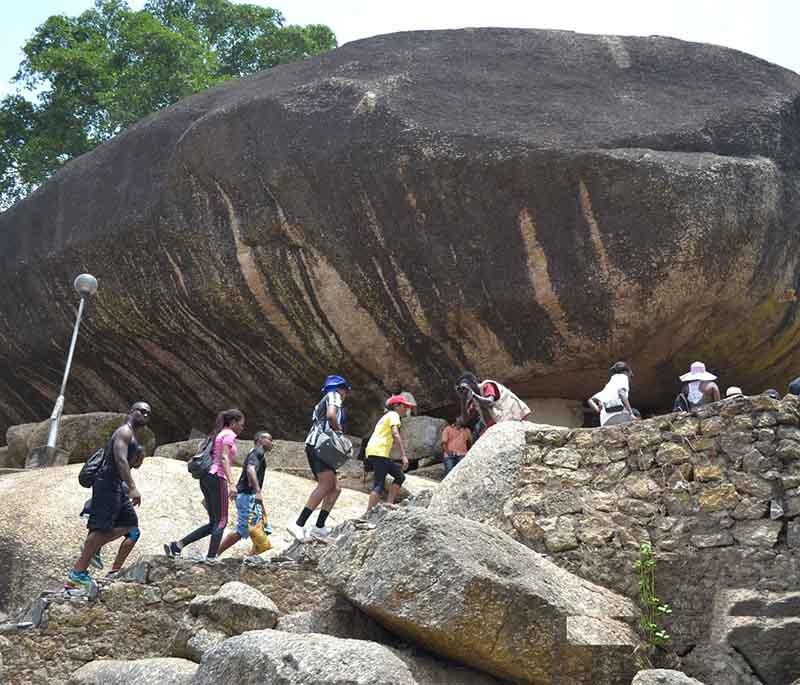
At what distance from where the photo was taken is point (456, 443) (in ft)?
38.5

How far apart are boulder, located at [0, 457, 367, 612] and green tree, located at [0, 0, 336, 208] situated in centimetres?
1232

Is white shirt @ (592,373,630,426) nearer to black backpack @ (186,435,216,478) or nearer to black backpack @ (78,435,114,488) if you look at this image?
black backpack @ (186,435,216,478)

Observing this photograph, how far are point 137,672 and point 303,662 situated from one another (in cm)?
178

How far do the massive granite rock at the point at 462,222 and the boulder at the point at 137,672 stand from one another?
7.21 metres

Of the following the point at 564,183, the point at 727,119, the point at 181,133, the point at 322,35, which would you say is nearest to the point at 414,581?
the point at 564,183

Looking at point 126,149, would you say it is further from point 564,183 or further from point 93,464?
point 93,464

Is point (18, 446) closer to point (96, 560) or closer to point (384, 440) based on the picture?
point (96, 560)

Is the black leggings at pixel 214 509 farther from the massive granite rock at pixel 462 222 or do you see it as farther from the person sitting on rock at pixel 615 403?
the massive granite rock at pixel 462 222

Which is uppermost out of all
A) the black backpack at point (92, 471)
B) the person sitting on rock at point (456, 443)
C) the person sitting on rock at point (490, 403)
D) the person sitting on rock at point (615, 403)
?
the person sitting on rock at point (615, 403)

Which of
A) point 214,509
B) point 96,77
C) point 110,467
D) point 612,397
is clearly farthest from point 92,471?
point 96,77

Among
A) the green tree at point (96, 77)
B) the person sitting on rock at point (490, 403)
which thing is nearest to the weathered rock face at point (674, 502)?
the person sitting on rock at point (490, 403)

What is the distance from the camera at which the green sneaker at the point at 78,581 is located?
8.32m

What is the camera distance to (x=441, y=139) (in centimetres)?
1371

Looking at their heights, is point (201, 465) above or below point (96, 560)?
above
